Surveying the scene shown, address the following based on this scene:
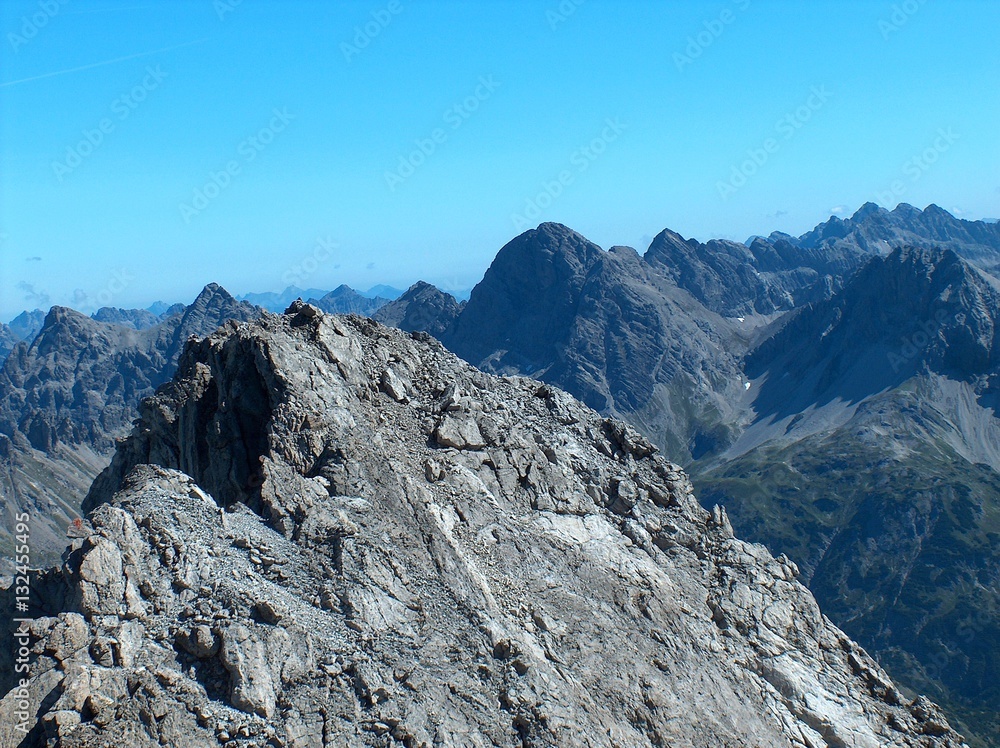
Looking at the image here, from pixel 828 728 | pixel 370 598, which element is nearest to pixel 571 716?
pixel 370 598

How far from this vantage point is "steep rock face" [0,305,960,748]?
3133 cm

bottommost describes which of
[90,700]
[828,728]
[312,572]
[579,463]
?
[90,700]

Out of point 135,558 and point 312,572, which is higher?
point 312,572

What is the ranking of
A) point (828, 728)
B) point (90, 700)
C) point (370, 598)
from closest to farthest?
point (90, 700)
point (370, 598)
point (828, 728)

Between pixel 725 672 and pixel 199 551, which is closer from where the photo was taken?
pixel 199 551

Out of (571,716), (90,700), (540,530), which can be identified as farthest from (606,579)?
(90,700)

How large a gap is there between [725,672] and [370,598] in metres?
19.2

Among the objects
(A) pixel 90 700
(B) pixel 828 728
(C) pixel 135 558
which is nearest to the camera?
(A) pixel 90 700

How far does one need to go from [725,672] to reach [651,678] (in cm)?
540

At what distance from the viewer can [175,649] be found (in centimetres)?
3147

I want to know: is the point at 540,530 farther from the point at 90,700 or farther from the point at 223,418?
the point at 90,700

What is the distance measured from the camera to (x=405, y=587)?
38.0m

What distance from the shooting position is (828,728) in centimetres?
4259

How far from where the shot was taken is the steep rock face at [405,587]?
103 ft
